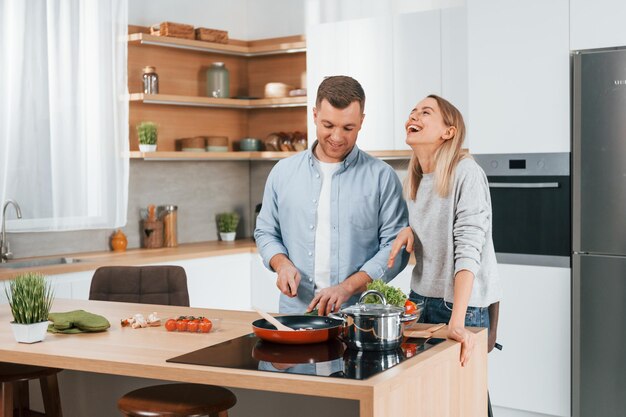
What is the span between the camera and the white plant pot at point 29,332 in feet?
8.64

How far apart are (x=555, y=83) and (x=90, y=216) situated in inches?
106

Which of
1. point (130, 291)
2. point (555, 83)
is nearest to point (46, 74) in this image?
point (130, 291)

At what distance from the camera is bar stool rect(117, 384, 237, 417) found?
2.45m

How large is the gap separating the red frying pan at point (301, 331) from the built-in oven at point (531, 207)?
2.25 m

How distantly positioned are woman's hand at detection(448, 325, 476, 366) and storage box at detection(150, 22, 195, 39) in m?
3.65

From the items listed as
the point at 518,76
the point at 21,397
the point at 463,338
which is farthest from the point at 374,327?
the point at 518,76

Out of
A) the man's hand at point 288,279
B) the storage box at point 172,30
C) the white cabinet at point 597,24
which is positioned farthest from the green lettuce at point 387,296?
→ the storage box at point 172,30

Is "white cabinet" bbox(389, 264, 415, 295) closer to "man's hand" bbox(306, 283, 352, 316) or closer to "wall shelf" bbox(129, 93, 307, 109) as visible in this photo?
"wall shelf" bbox(129, 93, 307, 109)

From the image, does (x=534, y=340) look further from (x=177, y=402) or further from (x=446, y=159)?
(x=177, y=402)

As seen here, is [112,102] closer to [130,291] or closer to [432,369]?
[130,291]

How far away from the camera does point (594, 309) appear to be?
4.40 meters

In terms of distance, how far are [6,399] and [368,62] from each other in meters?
3.27

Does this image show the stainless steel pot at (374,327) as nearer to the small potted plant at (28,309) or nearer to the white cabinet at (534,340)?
the small potted plant at (28,309)

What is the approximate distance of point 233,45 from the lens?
623 centimetres
